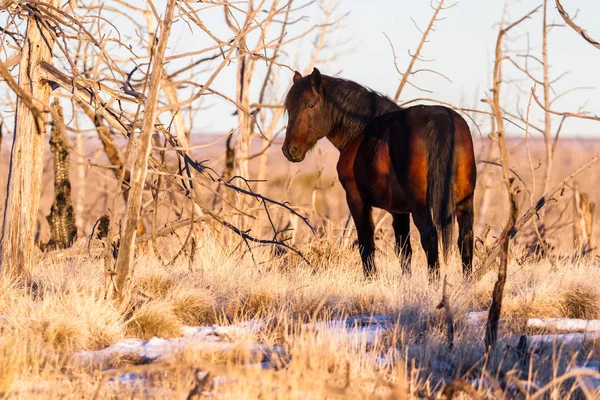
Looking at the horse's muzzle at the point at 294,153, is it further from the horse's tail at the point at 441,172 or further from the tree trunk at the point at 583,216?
the tree trunk at the point at 583,216

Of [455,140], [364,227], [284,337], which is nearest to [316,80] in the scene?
[364,227]

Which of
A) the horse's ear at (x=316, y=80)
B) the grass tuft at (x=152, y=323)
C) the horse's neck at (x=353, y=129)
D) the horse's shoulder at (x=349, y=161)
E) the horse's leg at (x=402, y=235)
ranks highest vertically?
the horse's ear at (x=316, y=80)

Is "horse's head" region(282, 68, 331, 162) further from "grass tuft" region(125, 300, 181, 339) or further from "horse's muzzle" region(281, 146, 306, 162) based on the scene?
"grass tuft" region(125, 300, 181, 339)

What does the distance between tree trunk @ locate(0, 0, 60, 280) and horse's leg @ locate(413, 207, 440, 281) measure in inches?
130

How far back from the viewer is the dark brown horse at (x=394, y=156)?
6418 mm

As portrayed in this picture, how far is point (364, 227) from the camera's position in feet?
24.1

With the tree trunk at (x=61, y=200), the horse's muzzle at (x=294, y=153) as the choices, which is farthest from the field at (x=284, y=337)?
the tree trunk at (x=61, y=200)

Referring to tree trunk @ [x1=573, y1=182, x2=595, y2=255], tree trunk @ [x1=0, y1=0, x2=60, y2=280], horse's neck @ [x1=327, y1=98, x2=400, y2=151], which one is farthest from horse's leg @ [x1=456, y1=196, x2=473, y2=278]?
tree trunk @ [x1=573, y1=182, x2=595, y2=255]

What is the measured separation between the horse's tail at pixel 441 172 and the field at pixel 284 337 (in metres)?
0.40

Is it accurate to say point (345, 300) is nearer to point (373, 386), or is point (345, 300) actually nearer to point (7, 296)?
point (373, 386)

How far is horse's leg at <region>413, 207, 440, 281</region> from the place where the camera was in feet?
21.3

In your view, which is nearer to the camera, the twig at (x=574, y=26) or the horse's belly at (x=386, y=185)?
the twig at (x=574, y=26)

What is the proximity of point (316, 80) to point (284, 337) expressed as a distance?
4.00 metres

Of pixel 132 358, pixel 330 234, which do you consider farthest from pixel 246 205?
pixel 132 358
